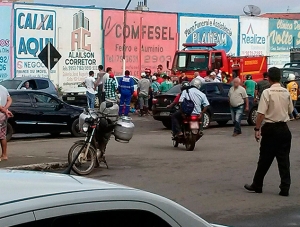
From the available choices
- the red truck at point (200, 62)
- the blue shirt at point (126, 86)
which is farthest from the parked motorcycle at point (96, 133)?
the red truck at point (200, 62)

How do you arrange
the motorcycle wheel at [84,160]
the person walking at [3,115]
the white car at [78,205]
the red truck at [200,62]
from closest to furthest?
1. the white car at [78,205]
2. the motorcycle wheel at [84,160]
3. the person walking at [3,115]
4. the red truck at [200,62]

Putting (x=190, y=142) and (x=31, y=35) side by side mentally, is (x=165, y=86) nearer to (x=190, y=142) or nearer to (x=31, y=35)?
(x=190, y=142)

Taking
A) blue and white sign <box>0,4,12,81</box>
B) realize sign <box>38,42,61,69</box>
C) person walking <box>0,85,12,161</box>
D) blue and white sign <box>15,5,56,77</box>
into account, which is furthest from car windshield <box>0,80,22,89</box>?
person walking <box>0,85,12,161</box>

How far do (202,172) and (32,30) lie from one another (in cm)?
2482

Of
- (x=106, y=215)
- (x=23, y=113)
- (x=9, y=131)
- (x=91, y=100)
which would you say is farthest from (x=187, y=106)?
(x=106, y=215)

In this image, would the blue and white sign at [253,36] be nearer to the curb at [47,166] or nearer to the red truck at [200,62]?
the red truck at [200,62]

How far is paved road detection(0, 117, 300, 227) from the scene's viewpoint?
31.5 feet

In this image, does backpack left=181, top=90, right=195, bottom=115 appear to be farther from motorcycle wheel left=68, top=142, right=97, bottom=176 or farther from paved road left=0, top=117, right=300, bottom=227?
motorcycle wheel left=68, top=142, right=97, bottom=176

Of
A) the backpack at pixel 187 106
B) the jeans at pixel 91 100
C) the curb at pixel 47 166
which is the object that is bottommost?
the curb at pixel 47 166

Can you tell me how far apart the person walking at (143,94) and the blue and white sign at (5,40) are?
28.6ft

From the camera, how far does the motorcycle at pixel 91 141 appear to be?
1264 centimetres

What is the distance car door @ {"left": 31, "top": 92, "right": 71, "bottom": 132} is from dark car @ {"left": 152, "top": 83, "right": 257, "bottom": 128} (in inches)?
149

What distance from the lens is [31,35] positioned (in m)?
36.2

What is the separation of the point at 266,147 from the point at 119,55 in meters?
31.0
